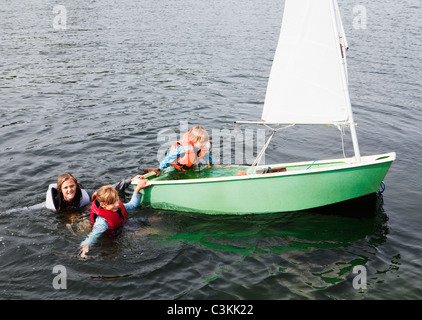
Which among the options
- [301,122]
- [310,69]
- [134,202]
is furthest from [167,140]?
[310,69]

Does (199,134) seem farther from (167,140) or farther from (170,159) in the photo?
(167,140)

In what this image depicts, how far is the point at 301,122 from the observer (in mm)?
7168

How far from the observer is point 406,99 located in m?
13.3

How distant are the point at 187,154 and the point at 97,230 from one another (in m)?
2.10

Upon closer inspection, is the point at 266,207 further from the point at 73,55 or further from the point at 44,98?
the point at 73,55

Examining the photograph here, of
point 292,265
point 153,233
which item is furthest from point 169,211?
point 292,265

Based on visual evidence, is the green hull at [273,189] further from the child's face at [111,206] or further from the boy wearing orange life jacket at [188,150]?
the child's face at [111,206]

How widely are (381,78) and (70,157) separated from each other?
11398 mm

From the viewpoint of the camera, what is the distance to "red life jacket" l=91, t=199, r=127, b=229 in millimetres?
6594

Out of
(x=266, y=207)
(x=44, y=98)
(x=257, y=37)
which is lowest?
(x=266, y=207)

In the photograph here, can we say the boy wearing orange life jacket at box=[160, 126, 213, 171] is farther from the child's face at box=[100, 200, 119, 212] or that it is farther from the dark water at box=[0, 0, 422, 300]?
the child's face at box=[100, 200, 119, 212]

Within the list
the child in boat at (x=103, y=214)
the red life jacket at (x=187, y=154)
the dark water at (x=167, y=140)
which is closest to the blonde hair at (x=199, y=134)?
the red life jacket at (x=187, y=154)

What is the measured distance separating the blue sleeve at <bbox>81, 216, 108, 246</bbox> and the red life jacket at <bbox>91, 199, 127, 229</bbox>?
0.08m

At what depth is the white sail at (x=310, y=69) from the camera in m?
6.60
